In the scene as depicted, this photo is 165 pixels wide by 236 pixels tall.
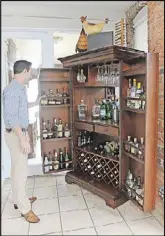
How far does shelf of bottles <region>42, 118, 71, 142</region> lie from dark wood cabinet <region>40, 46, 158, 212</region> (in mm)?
74

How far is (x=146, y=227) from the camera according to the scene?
2252mm

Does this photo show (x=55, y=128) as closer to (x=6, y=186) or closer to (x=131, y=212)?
(x=6, y=186)

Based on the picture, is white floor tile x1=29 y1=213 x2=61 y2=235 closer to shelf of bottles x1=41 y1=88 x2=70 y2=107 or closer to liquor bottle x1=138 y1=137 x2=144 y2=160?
liquor bottle x1=138 y1=137 x2=144 y2=160

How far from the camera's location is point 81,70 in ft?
10.6

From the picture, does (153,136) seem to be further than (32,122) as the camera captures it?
No

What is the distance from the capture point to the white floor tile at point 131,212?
7.98 ft

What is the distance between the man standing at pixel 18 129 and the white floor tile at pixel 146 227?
92cm

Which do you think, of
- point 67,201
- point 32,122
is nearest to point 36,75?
point 32,122

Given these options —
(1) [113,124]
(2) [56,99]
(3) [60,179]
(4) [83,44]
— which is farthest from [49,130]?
(4) [83,44]

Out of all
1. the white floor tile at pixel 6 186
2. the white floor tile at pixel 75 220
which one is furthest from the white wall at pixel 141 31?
the white floor tile at pixel 6 186

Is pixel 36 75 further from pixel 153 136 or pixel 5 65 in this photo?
pixel 153 136

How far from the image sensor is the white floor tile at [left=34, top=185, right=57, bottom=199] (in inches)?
117

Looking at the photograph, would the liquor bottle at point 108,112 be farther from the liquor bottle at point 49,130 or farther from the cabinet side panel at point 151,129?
the cabinet side panel at point 151,129

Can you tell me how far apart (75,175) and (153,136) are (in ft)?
4.34
